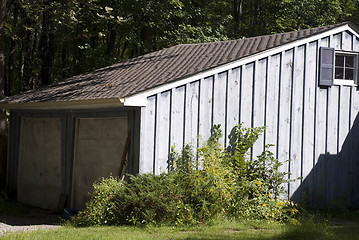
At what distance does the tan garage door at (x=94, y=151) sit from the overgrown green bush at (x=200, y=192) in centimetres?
120

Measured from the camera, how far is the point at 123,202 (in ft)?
35.5

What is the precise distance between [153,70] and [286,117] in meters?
3.35

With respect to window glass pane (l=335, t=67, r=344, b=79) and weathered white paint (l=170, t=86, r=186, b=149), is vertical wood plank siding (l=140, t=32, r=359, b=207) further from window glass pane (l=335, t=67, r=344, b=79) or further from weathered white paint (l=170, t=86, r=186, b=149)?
window glass pane (l=335, t=67, r=344, b=79)

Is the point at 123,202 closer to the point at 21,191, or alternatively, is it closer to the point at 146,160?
the point at 146,160

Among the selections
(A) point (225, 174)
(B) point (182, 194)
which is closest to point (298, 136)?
(A) point (225, 174)

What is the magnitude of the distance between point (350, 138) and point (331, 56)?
2.07m

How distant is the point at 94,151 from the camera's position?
13.4 m

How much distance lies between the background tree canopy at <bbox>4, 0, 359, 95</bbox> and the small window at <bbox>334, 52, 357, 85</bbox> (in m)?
9.42

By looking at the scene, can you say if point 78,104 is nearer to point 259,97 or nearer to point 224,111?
point 224,111

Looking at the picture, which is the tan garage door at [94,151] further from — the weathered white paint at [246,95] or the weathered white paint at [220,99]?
the weathered white paint at [246,95]

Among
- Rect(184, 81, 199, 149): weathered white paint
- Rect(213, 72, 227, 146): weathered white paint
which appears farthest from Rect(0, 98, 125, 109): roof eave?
Rect(213, 72, 227, 146): weathered white paint

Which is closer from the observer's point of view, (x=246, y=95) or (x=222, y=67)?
(x=222, y=67)

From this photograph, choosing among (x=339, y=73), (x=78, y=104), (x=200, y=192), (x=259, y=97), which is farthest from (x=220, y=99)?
(x=339, y=73)

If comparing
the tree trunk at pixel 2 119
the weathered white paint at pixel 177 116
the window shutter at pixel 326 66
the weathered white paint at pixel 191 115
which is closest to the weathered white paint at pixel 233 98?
the weathered white paint at pixel 191 115
